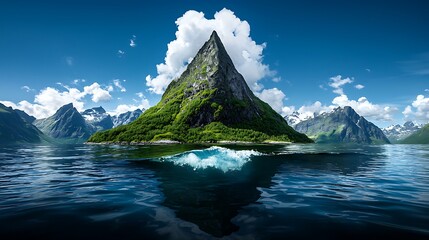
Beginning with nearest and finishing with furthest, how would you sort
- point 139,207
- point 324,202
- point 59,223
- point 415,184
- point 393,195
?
point 59,223 → point 139,207 → point 324,202 → point 393,195 → point 415,184

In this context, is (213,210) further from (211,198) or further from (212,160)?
(212,160)

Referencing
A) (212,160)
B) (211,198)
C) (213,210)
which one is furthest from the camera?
(212,160)

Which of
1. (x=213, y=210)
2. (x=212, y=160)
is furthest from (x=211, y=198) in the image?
(x=212, y=160)

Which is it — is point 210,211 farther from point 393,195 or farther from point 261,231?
point 393,195

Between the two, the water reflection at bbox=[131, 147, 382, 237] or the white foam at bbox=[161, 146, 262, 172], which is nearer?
the water reflection at bbox=[131, 147, 382, 237]

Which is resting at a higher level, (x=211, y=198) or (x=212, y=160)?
(x=212, y=160)

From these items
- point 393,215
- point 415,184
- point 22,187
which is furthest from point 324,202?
point 22,187

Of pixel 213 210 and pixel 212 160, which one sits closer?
pixel 213 210

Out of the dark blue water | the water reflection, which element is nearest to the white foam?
the water reflection

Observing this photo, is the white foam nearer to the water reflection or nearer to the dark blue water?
the water reflection

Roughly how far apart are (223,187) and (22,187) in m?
17.8

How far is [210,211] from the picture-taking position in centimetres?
1455

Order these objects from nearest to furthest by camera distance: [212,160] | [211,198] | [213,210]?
[213,210], [211,198], [212,160]

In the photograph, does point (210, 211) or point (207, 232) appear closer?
point (207, 232)
